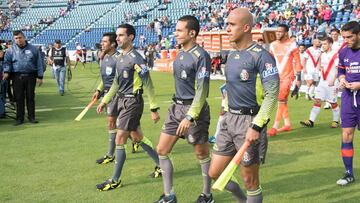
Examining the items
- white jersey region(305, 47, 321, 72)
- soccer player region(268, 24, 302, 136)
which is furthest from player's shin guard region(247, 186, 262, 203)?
white jersey region(305, 47, 321, 72)

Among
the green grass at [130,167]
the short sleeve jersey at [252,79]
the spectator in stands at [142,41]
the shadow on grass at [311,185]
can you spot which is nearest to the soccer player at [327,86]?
the green grass at [130,167]

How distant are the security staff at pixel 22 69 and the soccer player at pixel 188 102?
707cm

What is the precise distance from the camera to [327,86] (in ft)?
33.5

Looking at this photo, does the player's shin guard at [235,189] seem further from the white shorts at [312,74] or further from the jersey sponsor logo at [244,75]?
the white shorts at [312,74]

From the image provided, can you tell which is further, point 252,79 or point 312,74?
point 312,74

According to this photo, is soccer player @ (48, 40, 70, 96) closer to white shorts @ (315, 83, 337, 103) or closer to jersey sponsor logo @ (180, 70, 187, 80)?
white shorts @ (315, 83, 337, 103)

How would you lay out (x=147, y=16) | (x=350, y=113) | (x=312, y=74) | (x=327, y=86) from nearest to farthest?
(x=350, y=113) → (x=327, y=86) → (x=312, y=74) → (x=147, y=16)

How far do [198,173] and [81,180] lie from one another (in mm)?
1703

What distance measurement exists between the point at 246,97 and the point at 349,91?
250cm

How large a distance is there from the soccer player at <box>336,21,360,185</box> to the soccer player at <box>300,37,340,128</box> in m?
3.76

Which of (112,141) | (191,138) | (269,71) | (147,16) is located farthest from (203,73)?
(147,16)

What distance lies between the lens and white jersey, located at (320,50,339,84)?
983cm

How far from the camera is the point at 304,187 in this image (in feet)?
19.8

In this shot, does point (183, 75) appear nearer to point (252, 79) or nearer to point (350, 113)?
point (252, 79)
